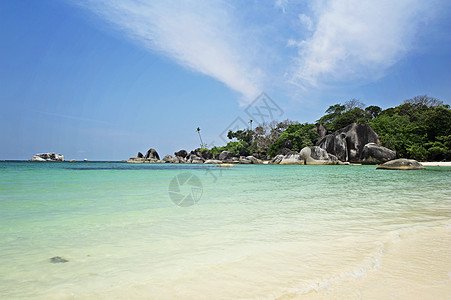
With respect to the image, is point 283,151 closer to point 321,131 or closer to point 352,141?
point 321,131

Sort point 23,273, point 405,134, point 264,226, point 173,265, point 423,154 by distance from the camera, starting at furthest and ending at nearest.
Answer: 1. point 405,134
2. point 423,154
3. point 264,226
4. point 173,265
5. point 23,273

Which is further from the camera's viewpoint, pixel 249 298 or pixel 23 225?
pixel 23 225

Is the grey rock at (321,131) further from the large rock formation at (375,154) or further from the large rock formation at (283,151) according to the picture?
the large rock formation at (375,154)

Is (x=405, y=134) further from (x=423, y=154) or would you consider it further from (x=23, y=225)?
(x=23, y=225)

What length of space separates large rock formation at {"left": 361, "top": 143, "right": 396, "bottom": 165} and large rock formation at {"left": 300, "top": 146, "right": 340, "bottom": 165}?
11.3 feet

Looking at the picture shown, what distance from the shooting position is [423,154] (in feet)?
101

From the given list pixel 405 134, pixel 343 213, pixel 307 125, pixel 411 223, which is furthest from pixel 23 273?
pixel 307 125

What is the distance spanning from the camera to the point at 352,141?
34188 millimetres

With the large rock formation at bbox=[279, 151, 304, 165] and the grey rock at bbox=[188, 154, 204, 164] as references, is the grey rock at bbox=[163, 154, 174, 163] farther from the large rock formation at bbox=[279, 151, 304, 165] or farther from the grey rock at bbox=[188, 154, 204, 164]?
the large rock formation at bbox=[279, 151, 304, 165]

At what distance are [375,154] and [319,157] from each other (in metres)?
6.64

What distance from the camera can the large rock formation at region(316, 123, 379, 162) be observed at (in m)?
33.7

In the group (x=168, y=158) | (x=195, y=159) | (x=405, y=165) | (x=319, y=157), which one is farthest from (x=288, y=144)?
(x=168, y=158)

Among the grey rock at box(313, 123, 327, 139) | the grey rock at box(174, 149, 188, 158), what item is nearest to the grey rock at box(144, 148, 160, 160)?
the grey rock at box(174, 149, 188, 158)

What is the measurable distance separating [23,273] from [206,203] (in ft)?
10.7
